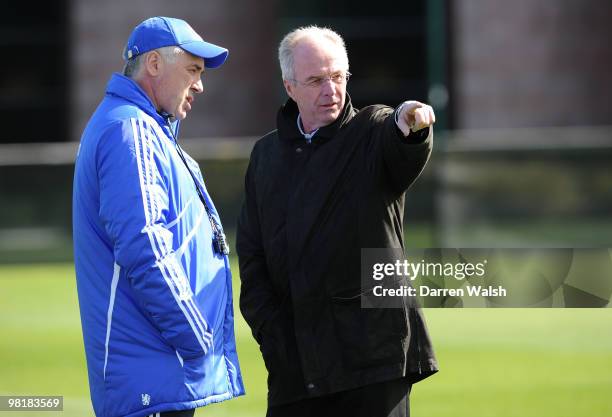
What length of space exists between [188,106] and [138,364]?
109cm

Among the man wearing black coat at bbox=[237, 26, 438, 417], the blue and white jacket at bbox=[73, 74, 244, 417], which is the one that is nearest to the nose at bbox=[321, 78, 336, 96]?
the man wearing black coat at bbox=[237, 26, 438, 417]

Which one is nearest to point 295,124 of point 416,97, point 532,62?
point 532,62

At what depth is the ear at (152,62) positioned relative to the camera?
473cm

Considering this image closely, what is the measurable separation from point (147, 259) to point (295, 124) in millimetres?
1062

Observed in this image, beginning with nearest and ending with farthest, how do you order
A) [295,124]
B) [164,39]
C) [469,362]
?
1. [164,39]
2. [295,124]
3. [469,362]

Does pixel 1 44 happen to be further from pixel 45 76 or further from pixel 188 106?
pixel 188 106

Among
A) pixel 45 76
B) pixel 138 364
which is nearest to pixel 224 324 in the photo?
pixel 138 364

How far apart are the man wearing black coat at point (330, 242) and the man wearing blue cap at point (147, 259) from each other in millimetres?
328

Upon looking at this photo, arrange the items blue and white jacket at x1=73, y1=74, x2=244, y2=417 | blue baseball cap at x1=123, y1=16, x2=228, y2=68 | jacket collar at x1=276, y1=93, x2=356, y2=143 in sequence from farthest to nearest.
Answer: jacket collar at x1=276, y1=93, x2=356, y2=143 → blue baseball cap at x1=123, y1=16, x2=228, y2=68 → blue and white jacket at x1=73, y1=74, x2=244, y2=417

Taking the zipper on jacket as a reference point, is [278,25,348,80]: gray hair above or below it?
above

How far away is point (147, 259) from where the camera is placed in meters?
4.37

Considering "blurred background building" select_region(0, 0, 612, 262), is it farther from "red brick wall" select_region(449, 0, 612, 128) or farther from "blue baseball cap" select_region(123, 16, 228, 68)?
"blue baseball cap" select_region(123, 16, 228, 68)

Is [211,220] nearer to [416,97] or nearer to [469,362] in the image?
[469,362]

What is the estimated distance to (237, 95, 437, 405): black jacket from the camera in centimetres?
481
